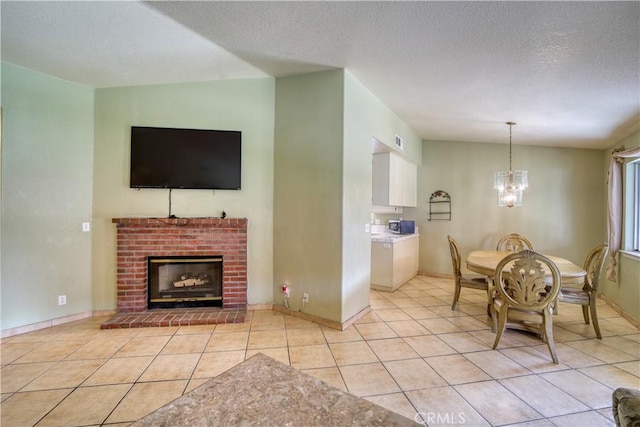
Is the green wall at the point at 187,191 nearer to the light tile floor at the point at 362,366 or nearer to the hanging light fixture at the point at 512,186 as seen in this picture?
the light tile floor at the point at 362,366

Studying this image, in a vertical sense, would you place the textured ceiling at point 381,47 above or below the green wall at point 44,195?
above

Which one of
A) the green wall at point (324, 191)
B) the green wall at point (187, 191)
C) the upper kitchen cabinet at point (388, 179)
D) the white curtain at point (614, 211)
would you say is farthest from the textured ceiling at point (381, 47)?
the upper kitchen cabinet at point (388, 179)

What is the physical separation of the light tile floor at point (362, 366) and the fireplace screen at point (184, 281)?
487 mm

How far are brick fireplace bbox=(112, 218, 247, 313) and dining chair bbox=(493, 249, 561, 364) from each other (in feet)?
9.27

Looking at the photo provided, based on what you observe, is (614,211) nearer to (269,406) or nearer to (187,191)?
(269,406)

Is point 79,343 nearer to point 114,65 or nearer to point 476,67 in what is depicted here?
point 114,65

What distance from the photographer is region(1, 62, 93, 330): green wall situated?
287 centimetres

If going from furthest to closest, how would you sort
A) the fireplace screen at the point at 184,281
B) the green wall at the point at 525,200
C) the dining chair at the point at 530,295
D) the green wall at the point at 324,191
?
the green wall at the point at 525,200 < the fireplace screen at the point at 184,281 < the green wall at the point at 324,191 < the dining chair at the point at 530,295

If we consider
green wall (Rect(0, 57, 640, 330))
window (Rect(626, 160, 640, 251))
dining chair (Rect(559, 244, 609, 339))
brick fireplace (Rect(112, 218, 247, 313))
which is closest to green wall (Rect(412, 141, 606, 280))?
window (Rect(626, 160, 640, 251))

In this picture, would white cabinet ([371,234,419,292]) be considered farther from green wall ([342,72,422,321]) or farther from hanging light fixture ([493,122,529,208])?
hanging light fixture ([493,122,529,208])

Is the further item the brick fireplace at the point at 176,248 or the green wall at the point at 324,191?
the brick fireplace at the point at 176,248

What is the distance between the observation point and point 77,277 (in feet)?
10.6

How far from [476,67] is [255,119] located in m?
2.50

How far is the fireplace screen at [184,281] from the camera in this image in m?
3.44
